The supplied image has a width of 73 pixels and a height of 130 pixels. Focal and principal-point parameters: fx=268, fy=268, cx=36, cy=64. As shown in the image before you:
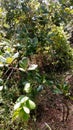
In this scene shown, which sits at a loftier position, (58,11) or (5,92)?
(58,11)

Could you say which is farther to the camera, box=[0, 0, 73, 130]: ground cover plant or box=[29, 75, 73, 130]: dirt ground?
box=[29, 75, 73, 130]: dirt ground

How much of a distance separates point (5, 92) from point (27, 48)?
422mm

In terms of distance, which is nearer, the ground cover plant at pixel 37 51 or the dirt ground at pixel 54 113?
the ground cover plant at pixel 37 51

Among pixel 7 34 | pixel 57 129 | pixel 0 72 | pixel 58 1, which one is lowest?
pixel 57 129

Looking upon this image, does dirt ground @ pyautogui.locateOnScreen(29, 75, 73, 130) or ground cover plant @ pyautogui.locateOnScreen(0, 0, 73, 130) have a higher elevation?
ground cover plant @ pyautogui.locateOnScreen(0, 0, 73, 130)

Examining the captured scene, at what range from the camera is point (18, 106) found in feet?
5.22

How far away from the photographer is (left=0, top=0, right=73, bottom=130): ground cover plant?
236cm

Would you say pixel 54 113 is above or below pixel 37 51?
below

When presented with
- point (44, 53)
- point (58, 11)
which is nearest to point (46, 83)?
point (44, 53)

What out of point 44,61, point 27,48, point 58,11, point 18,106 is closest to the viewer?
point 18,106

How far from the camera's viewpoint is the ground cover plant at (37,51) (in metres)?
2.36

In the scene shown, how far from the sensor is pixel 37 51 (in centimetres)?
256

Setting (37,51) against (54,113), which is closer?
(37,51)

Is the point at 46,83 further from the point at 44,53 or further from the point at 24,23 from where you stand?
the point at 24,23
